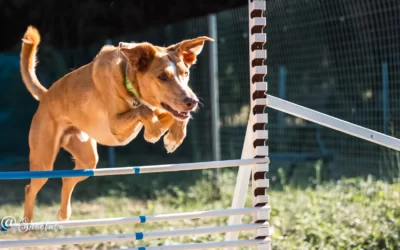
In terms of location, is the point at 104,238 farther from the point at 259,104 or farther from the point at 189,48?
the point at 189,48

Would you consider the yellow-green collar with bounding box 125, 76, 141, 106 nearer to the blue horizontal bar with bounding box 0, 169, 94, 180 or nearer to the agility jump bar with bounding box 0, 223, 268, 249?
the blue horizontal bar with bounding box 0, 169, 94, 180

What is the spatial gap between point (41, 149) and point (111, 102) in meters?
0.95

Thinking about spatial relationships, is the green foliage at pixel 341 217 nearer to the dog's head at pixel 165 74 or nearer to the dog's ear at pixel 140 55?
the dog's head at pixel 165 74

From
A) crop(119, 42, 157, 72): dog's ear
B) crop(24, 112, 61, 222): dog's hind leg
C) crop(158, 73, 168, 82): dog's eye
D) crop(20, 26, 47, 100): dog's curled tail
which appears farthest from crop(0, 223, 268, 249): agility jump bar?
crop(20, 26, 47, 100): dog's curled tail

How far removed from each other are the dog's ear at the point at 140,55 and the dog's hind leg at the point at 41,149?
1206 millimetres

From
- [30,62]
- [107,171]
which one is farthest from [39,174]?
[30,62]

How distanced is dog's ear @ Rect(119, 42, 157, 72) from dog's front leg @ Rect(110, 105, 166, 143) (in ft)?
0.86

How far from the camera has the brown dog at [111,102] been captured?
13.1ft

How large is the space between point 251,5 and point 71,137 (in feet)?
6.60

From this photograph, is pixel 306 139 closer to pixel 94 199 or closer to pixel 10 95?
pixel 94 199

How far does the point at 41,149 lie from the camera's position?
4961 mm

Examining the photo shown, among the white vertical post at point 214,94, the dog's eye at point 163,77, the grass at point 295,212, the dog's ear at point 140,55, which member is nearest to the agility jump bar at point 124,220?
the dog's eye at point 163,77

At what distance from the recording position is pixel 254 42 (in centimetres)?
377

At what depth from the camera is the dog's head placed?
3.88m
